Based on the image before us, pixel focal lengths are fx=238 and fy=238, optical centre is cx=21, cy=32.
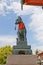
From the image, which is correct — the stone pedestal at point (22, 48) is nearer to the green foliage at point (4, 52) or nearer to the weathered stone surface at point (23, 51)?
the weathered stone surface at point (23, 51)

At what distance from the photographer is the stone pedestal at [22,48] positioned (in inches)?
601

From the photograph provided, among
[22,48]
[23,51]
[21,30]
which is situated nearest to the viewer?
[23,51]

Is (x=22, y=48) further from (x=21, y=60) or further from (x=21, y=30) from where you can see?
(x=21, y=30)

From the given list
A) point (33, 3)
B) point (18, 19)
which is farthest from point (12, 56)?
point (33, 3)

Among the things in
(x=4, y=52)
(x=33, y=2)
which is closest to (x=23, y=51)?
(x=33, y=2)

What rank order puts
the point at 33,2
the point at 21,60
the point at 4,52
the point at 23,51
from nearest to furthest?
the point at 33,2 < the point at 21,60 < the point at 23,51 < the point at 4,52

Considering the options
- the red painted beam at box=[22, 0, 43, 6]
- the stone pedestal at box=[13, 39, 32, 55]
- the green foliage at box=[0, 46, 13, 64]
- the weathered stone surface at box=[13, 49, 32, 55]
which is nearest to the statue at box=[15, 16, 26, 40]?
the stone pedestal at box=[13, 39, 32, 55]

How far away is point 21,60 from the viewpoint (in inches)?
577

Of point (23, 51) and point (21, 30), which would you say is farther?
point (21, 30)

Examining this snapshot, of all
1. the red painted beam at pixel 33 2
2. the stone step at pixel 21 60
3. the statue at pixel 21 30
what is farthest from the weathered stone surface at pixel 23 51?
the red painted beam at pixel 33 2

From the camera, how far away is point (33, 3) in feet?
28.9

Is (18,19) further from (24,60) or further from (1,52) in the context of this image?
(1,52)

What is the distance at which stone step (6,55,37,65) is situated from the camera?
47.9ft

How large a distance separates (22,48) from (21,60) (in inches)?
41.9
